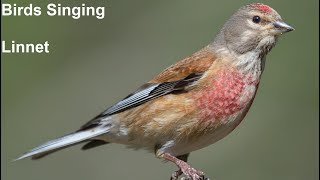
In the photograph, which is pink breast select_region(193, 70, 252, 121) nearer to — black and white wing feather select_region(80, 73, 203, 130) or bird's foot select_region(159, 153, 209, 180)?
black and white wing feather select_region(80, 73, 203, 130)

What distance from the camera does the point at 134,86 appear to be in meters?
14.2

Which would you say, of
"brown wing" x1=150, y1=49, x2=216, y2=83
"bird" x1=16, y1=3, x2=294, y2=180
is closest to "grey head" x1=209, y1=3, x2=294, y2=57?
"bird" x1=16, y1=3, x2=294, y2=180

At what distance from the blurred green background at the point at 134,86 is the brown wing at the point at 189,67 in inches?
94.7

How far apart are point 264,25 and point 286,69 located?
14.2ft

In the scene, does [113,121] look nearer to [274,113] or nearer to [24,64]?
[274,113]

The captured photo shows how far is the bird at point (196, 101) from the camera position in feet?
33.3

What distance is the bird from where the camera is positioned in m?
10.1

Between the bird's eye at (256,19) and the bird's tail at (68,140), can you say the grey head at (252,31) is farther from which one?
the bird's tail at (68,140)

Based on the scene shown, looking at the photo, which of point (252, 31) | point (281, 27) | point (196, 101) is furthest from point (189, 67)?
point (281, 27)

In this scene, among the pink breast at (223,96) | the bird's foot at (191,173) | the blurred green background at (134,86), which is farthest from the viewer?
the blurred green background at (134,86)

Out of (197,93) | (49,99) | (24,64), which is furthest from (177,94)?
(24,64)

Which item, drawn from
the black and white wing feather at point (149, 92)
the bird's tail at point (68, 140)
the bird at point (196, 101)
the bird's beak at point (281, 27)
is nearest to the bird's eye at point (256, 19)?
the bird at point (196, 101)

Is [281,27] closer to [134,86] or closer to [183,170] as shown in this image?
[183,170]

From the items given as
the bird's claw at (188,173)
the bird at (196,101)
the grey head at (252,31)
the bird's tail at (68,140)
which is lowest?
the bird's claw at (188,173)
